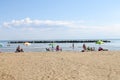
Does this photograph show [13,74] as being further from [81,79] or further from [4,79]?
[81,79]

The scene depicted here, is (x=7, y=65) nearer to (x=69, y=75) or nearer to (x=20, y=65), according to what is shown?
(x=20, y=65)

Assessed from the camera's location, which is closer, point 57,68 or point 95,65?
point 57,68

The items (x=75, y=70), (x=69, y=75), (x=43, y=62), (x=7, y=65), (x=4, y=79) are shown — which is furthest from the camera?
(x=43, y=62)

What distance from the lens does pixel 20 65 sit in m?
15.6

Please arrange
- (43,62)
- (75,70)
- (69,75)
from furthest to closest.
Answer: (43,62)
(75,70)
(69,75)

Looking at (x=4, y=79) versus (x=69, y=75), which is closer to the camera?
(x=4, y=79)

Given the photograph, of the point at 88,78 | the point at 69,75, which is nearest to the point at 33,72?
the point at 69,75

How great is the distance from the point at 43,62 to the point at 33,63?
0.68m

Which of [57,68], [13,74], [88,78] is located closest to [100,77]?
[88,78]

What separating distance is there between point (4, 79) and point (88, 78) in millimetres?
3878

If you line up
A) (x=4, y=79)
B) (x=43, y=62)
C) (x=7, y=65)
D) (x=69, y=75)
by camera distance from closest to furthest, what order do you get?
(x=4, y=79), (x=69, y=75), (x=7, y=65), (x=43, y=62)

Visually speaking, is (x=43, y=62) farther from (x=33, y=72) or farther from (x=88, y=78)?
(x=88, y=78)

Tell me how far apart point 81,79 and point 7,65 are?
5.03 m

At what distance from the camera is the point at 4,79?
12.3 m
